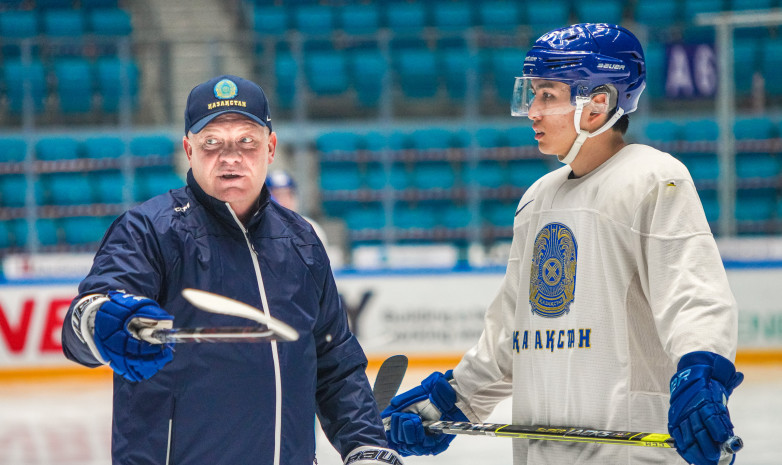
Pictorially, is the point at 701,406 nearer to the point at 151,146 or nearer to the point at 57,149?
the point at 151,146

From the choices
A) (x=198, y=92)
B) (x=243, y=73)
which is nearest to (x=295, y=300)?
(x=198, y=92)

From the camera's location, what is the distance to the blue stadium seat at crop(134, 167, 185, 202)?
9.14m

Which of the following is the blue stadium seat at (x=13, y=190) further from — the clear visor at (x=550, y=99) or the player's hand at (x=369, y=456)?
the player's hand at (x=369, y=456)

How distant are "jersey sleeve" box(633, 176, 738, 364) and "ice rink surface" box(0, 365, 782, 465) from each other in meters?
3.06

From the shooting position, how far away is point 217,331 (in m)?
1.73

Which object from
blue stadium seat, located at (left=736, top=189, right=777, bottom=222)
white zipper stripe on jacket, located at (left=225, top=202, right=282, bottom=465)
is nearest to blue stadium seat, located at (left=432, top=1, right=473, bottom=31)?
blue stadium seat, located at (left=736, top=189, right=777, bottom=222)

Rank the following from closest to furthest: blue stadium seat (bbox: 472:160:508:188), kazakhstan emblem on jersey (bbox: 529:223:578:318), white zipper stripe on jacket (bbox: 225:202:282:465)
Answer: white zipper stripe on jacket (bbox: 225:202:282:465) < kazakhstan emblem on jersey (bbox: 529:223:578:318) < blue stadium seat (bbox: 472:160:508:188)

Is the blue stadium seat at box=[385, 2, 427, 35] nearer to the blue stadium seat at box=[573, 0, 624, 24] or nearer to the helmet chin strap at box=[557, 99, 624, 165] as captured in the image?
the blue stadium seat at box=[573, 0, 624, 24]

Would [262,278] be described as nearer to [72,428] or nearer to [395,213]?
[72,428]

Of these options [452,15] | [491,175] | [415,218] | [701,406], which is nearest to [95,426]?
[415,218]

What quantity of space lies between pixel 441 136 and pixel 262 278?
7732mm

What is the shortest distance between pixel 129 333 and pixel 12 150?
7918 mm

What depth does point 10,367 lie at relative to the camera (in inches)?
330

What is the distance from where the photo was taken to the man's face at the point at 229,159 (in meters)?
1.98
